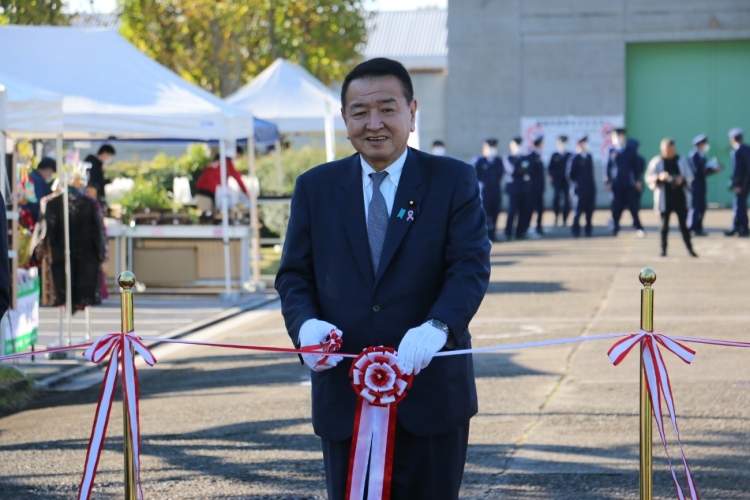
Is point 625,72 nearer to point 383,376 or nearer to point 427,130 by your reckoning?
point 427,130

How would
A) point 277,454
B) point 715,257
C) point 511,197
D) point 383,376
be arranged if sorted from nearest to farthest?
point 383,376
point 277,454
point 715,257
point 511,197

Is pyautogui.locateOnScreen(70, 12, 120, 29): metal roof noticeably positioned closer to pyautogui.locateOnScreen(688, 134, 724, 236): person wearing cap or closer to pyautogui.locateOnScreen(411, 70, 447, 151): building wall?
pyautogui.locateOnScreen(411, 70, 447, 151): building wall

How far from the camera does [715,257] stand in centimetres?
1983

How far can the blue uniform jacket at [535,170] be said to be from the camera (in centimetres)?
2539

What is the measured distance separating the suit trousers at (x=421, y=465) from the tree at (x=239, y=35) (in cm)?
3051

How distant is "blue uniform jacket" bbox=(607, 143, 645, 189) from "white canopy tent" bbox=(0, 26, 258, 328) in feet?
37.9

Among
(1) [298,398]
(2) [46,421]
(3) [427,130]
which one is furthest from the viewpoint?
(3) [427,130]

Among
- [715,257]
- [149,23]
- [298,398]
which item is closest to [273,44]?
[149,23]

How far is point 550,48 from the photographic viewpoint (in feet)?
117

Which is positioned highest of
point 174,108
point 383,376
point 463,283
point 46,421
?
point 174,108

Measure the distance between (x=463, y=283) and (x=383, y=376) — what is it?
369 mm

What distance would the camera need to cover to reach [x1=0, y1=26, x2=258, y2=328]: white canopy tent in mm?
13656

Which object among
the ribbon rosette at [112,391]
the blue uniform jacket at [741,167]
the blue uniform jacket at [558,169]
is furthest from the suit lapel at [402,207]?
the blue uniform jacket at [558,169]

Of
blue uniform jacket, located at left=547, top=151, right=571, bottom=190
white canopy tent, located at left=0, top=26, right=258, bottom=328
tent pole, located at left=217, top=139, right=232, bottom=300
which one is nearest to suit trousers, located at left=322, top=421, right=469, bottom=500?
white canopy tent, located at left=0, top=26, right=258, bottom=328
